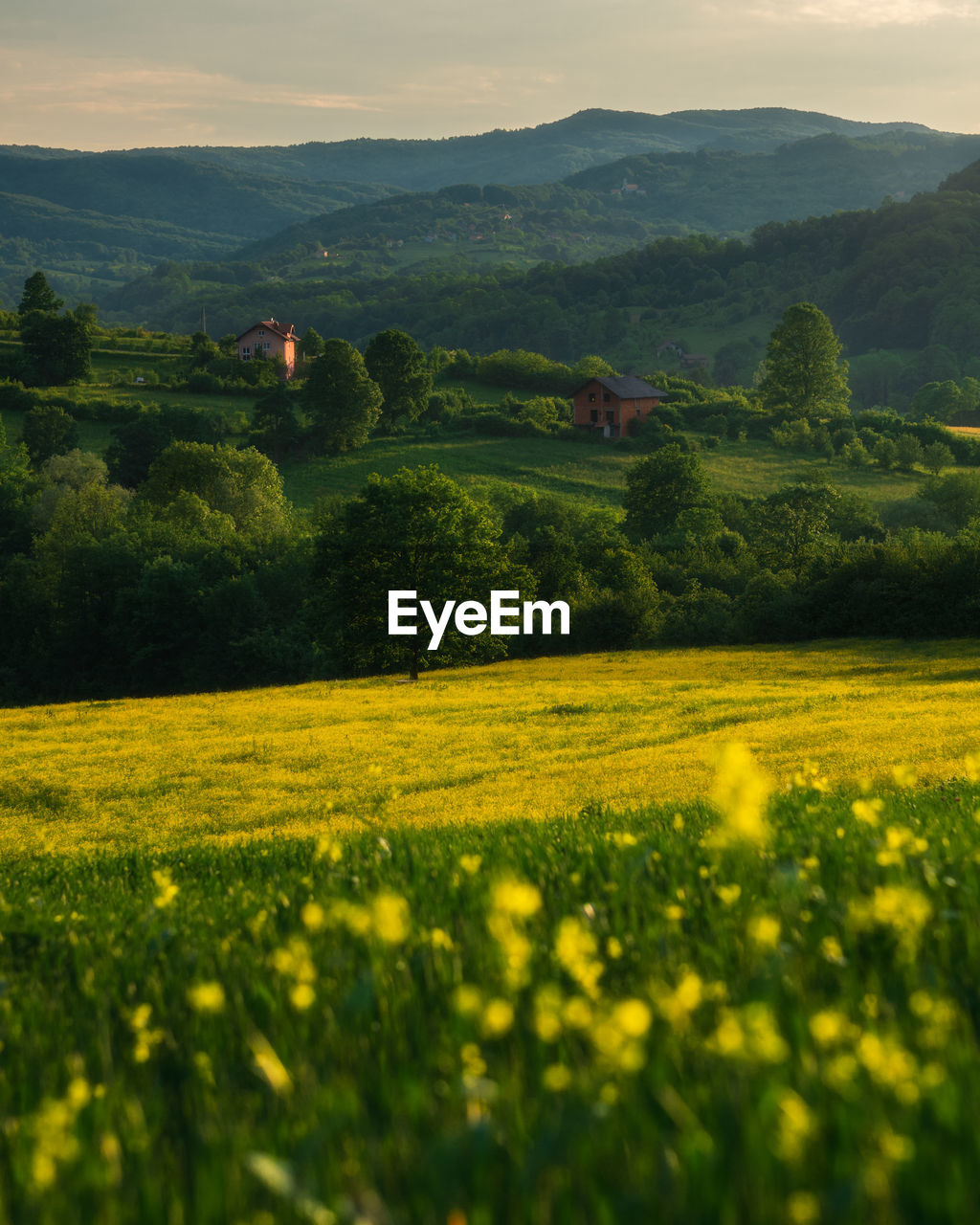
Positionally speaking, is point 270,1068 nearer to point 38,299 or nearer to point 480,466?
point 480,466

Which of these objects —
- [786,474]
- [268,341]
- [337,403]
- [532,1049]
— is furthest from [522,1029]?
[268,341]

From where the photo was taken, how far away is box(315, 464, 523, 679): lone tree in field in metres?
44.6

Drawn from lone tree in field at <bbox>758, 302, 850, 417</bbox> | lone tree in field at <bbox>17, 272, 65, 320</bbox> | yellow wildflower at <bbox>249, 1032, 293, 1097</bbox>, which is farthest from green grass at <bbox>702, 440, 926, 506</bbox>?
yellow wildflower at <bbox>249, 1032, 293, 1097</bbox>

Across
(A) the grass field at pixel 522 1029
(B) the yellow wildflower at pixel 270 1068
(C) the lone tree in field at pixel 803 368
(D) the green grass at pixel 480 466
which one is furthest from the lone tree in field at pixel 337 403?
(B) the yellow wildflower at pixel 270 1068

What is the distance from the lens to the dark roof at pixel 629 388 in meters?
116

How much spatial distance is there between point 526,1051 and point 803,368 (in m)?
134

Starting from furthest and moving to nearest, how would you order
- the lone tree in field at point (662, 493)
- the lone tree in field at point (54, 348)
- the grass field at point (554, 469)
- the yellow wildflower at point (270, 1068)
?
1. the lone tree in field at point (54, 348)
2. the grass field at point (554, 469)
3. the lone tree in field at point (662, 493)
4. the yellow wildflower at point (270, 1068)

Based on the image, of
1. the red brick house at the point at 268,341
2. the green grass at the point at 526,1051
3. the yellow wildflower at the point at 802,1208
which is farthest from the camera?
the red brick house at the point at 268,341

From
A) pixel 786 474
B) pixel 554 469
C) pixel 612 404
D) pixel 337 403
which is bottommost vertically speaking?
pixel 786 474

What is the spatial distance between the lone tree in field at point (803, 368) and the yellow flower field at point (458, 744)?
8848cm

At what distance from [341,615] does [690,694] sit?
61.3 feet

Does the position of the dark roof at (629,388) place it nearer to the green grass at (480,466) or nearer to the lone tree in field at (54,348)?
the green grass at (480,466)

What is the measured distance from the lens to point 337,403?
9594cm

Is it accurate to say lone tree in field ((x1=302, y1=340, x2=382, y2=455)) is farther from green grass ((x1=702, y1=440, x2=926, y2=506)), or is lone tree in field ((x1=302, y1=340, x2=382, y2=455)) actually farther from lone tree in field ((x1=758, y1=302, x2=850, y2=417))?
lone tree in field ((x1=758, y1=302, x2=850, y2=417))
